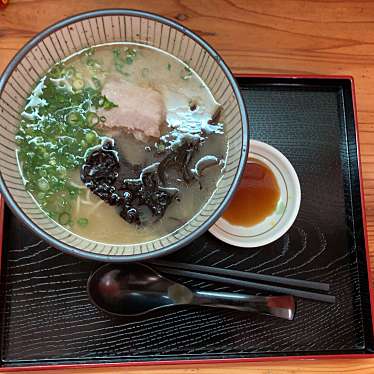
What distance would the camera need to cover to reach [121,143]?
5.16 feet

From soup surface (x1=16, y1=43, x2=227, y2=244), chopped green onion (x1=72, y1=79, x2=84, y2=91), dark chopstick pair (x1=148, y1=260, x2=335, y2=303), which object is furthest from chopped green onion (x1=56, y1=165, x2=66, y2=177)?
dark chopstick pair (x1=148, y1=260, x2=335, y2=303)

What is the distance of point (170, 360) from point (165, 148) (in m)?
0.66

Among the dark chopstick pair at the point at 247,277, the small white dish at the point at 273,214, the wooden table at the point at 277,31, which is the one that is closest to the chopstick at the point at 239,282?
the dark chopstick pair at the point at 247,277

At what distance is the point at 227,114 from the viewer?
1536 mm

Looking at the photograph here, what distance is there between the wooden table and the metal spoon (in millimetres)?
547

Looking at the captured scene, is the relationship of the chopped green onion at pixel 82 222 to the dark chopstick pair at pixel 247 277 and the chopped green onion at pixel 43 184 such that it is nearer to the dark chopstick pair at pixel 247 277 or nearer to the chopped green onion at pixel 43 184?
the chopped green onion at pixel 43 184

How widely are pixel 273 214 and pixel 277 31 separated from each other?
0.73m

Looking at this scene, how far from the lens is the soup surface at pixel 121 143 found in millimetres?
1507

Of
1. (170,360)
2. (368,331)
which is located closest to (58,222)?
(170,360)

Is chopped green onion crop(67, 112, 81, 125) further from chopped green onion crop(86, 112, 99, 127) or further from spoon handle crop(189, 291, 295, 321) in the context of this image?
spoon handle crop(189, 291, 295, 321)

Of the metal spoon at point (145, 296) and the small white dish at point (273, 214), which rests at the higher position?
the small white dish at point (273, 214)

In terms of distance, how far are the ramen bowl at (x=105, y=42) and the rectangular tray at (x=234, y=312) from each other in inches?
9.6

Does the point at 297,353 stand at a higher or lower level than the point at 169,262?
lower

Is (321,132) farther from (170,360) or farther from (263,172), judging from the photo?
(170,360)
